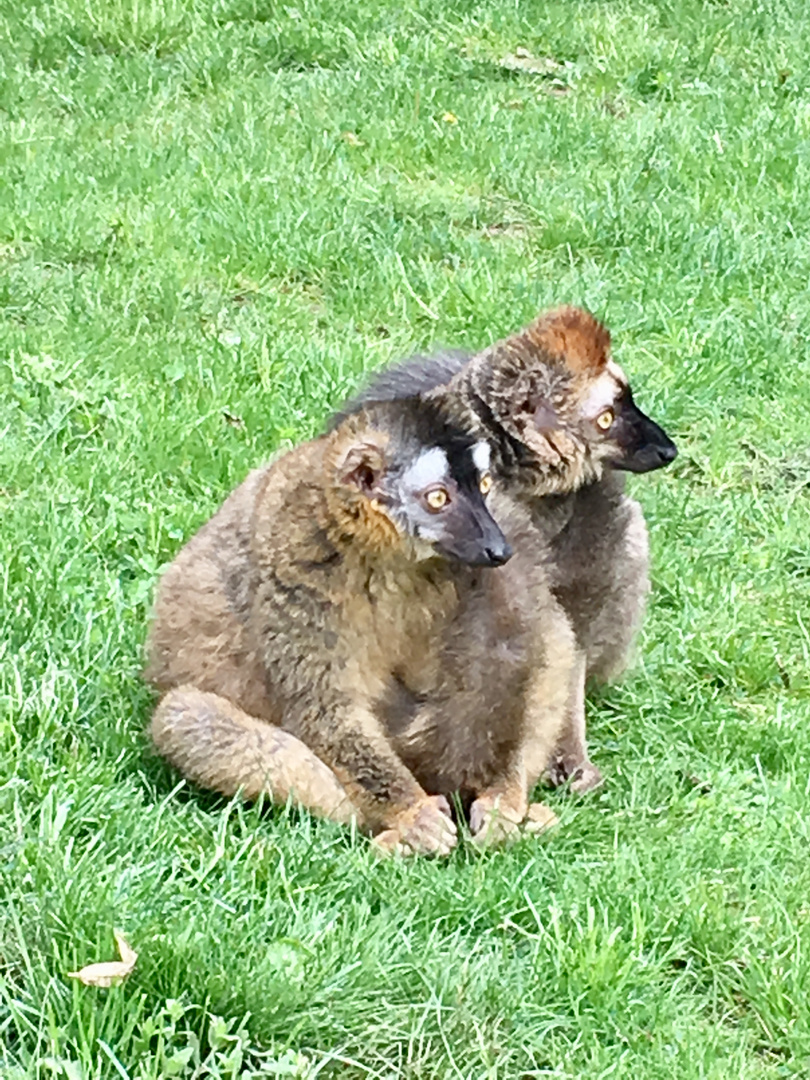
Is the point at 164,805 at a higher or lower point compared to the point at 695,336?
higher

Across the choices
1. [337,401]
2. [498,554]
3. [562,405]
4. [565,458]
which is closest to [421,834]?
[498,554]

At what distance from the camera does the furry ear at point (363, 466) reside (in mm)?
3855

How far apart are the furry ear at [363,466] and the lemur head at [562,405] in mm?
610

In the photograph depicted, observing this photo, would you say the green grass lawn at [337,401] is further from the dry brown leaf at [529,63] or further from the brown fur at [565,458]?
the brown fur at [565,458]

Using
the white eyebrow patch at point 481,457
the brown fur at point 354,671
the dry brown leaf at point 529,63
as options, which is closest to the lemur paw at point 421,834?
the brown fur at point 354,671

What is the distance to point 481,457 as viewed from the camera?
3891 mm

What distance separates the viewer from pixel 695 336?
270 inches

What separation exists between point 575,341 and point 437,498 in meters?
0.89

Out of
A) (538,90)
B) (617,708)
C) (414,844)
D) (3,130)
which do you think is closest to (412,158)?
(538,90)

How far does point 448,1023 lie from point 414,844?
71 centimetres

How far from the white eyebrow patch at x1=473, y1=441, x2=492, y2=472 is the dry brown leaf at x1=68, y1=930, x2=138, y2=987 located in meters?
1.48

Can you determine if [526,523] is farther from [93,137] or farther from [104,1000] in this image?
[93,137]

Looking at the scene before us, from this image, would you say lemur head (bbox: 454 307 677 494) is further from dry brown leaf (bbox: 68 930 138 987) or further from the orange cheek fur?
dry brown leaf (bbox: 68 930 138 987)

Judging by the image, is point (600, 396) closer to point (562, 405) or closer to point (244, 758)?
point (562, 405)
